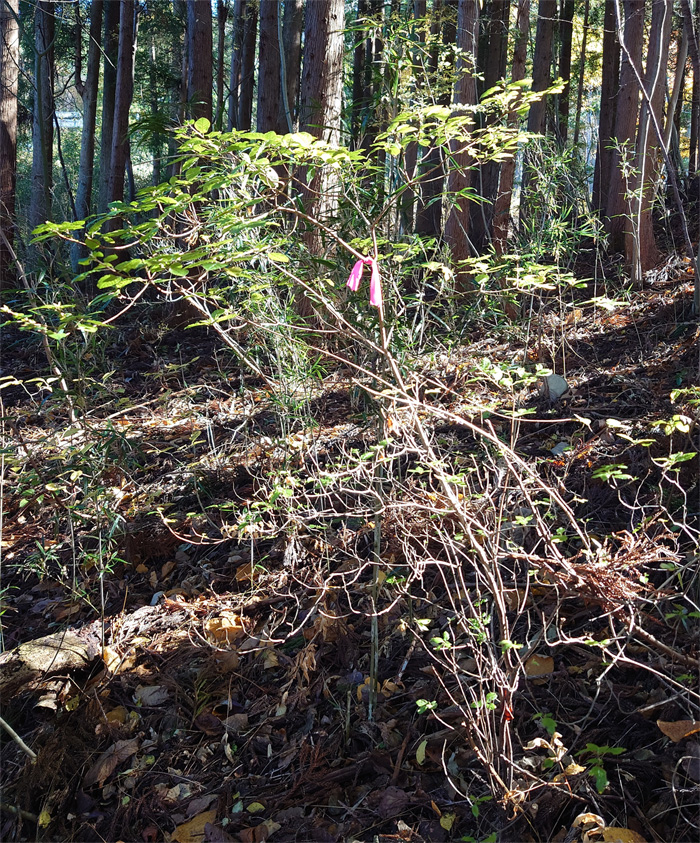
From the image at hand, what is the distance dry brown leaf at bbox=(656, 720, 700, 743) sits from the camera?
1819 mm

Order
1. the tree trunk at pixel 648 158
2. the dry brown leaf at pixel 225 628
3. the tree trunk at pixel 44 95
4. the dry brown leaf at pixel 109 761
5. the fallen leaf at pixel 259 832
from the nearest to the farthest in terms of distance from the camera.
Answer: the fallen leaf at pixel 259 832 → the dry brown leaf at pixel 109 761 → the dry brown leaf at pixel 225 628 → the tree trunk at pixel 648 158 → the tree trunk at pixel 44 95

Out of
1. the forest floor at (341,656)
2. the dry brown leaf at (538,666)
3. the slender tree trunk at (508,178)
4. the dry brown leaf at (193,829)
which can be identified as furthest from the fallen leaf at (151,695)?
the slender tree trunk at (508,178)

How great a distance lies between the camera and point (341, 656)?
8.93 feet

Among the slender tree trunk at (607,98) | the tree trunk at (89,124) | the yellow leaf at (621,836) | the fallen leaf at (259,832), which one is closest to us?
the yellow leaf at (621,836)

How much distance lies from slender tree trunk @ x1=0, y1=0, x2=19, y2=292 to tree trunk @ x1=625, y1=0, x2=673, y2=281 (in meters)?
6.22

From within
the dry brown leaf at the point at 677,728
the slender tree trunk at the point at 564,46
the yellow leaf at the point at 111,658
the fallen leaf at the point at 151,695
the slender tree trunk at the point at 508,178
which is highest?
the slender tree trunk at the point at 564,46

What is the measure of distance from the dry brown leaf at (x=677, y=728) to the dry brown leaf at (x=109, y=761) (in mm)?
2005

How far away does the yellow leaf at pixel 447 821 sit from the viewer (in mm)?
1956

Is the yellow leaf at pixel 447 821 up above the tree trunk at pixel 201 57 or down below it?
below

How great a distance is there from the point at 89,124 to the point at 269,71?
4.38 m

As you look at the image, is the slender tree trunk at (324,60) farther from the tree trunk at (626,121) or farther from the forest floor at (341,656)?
the tree trunk at (626,121)

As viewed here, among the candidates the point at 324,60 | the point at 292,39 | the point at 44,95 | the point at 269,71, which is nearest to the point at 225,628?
the point at 324,60

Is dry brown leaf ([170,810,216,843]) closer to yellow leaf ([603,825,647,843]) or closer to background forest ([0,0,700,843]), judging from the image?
background forest ([0,0,700,843])

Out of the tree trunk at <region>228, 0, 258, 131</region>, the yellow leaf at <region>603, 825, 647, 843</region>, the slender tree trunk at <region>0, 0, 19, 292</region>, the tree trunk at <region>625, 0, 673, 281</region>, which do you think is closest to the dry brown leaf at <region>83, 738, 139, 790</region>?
the yellow leaf at <region>603, 825, 647, 843</region>
